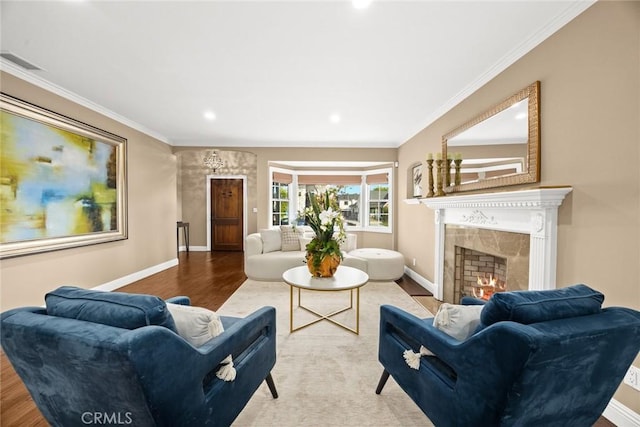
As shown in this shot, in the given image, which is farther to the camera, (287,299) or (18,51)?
(287,299)

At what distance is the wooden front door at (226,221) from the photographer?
7.44 m

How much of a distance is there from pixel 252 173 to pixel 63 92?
446 centimetres

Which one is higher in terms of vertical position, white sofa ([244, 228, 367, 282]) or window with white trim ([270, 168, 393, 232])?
window with white trim ([270, 168, 393, 232])

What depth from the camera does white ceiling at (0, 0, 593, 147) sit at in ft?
5.89

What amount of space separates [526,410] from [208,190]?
761 cm

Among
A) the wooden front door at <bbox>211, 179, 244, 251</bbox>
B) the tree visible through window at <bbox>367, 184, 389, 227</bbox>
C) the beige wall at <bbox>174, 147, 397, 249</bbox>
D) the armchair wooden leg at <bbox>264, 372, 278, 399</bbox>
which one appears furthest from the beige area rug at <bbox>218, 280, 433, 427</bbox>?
the wooden front door at <bbox>211, 179, 244, 251</bbox>

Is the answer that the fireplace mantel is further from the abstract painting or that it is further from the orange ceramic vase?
the abstract painting

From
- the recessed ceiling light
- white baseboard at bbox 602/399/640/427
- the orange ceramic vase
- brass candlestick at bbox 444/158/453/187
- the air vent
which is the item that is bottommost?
white baseboard at bbox 602/399/640/427

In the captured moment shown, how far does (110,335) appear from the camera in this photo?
82 centimetres

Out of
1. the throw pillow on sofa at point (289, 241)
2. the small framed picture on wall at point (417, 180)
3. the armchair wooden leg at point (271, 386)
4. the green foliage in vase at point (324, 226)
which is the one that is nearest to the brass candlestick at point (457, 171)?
the small framed picture on wall at point (417, 180)

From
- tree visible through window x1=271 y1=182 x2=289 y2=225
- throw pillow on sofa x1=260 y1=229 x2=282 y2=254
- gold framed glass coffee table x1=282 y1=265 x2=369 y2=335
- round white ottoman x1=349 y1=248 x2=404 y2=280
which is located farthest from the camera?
tree visible through window x1=271 y1=182 x2=289 y2=225

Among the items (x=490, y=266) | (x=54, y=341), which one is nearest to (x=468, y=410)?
(x=54, y=341)

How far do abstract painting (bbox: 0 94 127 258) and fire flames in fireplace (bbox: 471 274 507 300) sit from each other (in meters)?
4.76

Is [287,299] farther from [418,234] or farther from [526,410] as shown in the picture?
[526,410]
